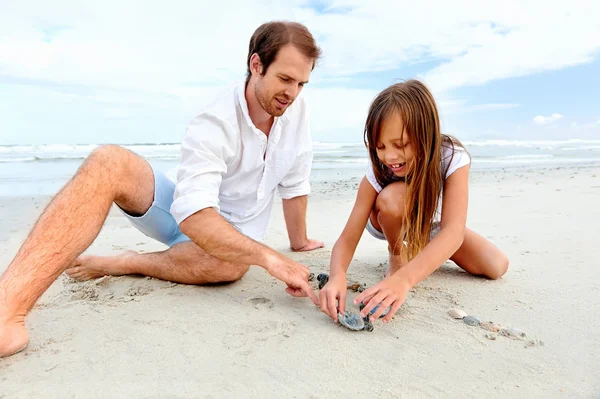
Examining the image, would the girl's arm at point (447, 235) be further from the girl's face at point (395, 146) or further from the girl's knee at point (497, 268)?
the girl's knee at point (497, 268)

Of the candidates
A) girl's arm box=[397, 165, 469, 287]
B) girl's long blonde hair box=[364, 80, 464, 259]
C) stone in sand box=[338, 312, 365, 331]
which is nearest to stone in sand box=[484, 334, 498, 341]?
girl's arm box=[397, 165, 469, 287]

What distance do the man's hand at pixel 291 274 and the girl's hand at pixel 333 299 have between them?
0.05 metres

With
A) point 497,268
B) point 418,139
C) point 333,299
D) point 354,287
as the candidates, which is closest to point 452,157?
point 418,139

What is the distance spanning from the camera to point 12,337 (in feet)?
6.24

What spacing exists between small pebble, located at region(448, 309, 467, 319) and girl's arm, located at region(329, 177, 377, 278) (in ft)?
1.78

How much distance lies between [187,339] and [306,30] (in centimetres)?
189

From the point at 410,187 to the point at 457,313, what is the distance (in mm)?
668

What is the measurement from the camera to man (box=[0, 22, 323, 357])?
211 cm

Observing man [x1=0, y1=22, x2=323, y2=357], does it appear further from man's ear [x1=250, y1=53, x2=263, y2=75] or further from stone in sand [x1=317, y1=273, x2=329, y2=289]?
stone in sand [x1=317, y1=273, x2=329, y2=289]

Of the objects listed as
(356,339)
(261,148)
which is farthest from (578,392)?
(261,148)

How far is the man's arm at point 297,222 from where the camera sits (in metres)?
3.69

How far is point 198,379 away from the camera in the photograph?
175cm

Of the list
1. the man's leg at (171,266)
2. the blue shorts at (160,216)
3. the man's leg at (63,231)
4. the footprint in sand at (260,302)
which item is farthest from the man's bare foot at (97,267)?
the footprint in sand at (260,302)

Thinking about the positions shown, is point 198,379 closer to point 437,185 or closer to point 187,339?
point 187,339
